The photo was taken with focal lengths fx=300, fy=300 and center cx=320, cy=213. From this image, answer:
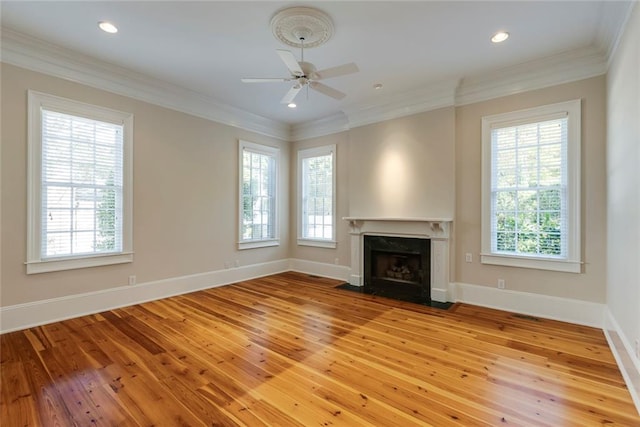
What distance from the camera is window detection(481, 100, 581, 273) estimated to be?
350cm

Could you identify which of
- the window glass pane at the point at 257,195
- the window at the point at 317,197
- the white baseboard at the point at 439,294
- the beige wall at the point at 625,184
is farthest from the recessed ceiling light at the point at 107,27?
the white baseboard at the point at 439,294

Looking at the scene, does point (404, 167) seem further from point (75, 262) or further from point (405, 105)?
point (75, 262)

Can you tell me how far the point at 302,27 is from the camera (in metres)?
2.89

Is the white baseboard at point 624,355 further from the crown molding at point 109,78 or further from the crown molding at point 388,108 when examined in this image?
the crown molding at point 109,78

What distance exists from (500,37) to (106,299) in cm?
553

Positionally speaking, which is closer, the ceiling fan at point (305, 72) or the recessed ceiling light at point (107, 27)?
the ceiling fan at point (305, 72)

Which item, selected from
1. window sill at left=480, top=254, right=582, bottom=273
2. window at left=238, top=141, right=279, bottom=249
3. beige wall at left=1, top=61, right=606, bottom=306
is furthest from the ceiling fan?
window sill at left=480, top=254, right=582, bottom=273

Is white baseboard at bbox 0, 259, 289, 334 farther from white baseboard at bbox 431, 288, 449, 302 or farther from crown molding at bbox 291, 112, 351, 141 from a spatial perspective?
white baseboard at bbox 431, 288, 449, 302

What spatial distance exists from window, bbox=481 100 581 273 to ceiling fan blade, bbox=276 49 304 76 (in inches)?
107

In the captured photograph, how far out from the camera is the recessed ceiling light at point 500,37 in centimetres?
305

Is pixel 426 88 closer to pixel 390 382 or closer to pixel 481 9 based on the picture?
pixel 481 9

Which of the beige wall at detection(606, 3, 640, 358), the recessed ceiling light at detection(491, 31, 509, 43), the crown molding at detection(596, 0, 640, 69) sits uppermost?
the recessed ceiling light at detection(491, 31, 509, 43)

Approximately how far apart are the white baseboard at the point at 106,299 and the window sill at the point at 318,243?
1.20 metres

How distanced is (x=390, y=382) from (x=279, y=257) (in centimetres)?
427
